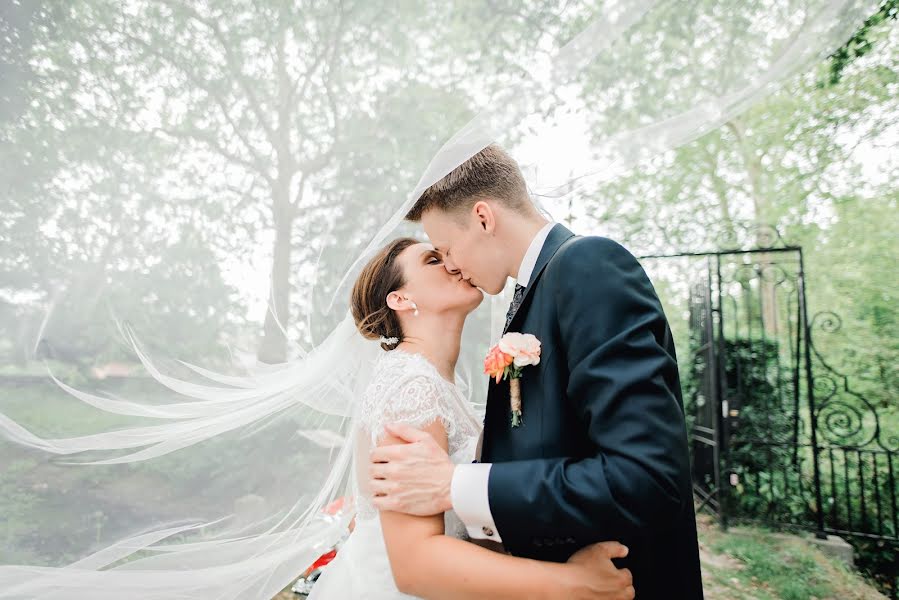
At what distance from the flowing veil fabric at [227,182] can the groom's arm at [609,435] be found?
2.10 ft

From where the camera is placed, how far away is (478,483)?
1358 millimetres

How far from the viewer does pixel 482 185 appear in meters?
1.85

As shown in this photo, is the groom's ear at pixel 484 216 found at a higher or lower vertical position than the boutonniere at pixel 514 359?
higher

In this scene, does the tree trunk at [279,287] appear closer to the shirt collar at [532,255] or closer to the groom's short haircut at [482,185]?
the groom's short haircut at [482,185]

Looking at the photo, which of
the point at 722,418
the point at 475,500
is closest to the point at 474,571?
the point at 475,500

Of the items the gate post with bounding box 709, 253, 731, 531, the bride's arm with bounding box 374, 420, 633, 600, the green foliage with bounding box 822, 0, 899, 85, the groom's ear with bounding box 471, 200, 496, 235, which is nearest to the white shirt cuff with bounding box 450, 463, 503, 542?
the bride's arm with bounding box 374, 420, 633, 600

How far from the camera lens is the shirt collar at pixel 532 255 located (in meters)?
1.72

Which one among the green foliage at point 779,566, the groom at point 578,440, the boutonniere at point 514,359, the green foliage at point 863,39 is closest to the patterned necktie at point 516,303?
the groom at point 578,440

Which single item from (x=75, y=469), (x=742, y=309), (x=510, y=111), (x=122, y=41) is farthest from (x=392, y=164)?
(x=742, y=309)

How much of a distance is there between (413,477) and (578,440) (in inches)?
18.1

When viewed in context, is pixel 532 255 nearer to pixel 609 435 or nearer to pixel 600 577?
pixel 609 435

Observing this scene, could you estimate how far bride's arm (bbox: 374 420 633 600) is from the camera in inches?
53.5

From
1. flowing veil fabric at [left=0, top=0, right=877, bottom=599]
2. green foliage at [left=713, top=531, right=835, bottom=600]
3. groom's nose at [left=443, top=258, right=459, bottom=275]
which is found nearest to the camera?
flowing veil fabric at [left=0, top=0, right=877, bottom=599]

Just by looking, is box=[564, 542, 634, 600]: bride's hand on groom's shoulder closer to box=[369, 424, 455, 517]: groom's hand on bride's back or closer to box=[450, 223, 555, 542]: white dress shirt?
box=[450, 223, 555, 542]: white dress shirt
